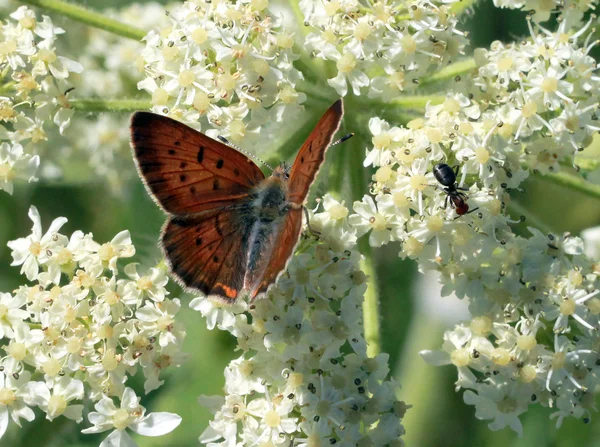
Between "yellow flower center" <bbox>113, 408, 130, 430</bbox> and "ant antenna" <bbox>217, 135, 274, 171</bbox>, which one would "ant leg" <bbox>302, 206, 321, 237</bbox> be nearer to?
"ant antenna" <bbox>217, 135, 274, 171</bbox>

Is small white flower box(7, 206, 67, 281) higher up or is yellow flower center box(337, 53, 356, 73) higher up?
yellow flower center box(337, 53, 356, 73)

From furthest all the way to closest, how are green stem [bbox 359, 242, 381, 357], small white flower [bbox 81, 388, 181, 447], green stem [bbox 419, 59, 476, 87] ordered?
green stem [bbox 419, 59, 476, 87] < green stem [bbox 359, 242, 381, 357] < small white flower [bbox 81, 388, 181, 447]

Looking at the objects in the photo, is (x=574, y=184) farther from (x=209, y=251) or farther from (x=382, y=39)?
(x=209, y=251)

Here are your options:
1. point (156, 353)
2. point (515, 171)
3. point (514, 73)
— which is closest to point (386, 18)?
point (514, 73)

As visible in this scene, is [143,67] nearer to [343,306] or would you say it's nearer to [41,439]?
[343,306]

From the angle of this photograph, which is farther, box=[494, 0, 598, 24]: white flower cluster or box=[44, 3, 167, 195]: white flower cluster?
box=[44, 3, 167, 195]: white flower cluster

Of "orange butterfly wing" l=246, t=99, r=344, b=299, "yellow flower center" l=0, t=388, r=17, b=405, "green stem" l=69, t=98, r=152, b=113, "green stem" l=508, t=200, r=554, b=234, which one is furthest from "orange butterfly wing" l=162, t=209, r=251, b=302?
"green stem" l=508, t=200, r=554, b=234
